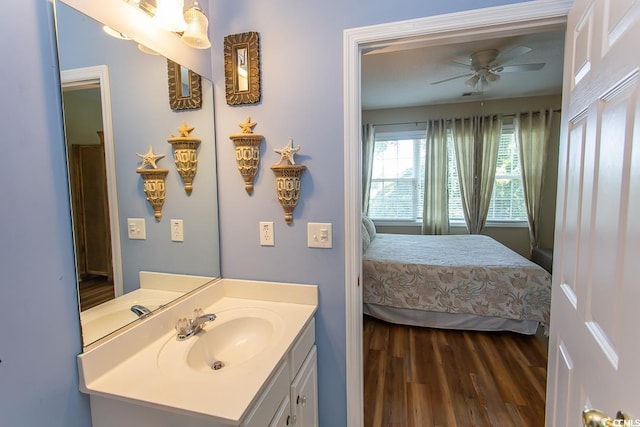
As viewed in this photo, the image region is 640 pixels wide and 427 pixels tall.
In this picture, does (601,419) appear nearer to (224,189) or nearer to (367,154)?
(224,189)

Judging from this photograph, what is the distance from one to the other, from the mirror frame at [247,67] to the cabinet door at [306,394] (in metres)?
1.20

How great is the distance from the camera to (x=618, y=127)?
2.12 feet

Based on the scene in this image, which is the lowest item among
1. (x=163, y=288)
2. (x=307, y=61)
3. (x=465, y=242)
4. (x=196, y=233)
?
(x=465, y=242)

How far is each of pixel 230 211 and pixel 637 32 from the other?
1.44 metres

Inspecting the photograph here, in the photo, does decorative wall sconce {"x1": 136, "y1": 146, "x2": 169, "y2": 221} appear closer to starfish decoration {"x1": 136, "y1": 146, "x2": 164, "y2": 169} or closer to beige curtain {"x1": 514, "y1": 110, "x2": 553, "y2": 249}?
starfish decoration {"x1": 136, "y1": 146, "x2": 164, "y2": 169}

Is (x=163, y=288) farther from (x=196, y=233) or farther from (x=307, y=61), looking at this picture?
(x=307, y=61)

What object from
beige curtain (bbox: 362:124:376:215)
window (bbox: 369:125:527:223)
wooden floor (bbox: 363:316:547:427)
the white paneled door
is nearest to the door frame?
Result: the white paneled door

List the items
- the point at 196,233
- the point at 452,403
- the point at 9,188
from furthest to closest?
the point at 452,403 → the point at 196,233 → the point at 9,188

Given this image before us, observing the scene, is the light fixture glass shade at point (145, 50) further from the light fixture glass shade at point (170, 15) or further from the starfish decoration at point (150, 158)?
the starfish decoration at point (150, 158)

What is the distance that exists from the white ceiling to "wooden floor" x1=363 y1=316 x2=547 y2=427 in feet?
7.08

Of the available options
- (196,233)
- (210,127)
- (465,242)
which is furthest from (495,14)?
(465,242)

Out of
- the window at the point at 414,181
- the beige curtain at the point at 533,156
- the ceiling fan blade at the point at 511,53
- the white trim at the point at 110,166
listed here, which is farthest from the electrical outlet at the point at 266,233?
the beige curtain at the point at 533,156

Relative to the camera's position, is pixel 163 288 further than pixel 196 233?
No

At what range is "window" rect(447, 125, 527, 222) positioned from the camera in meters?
4.42
